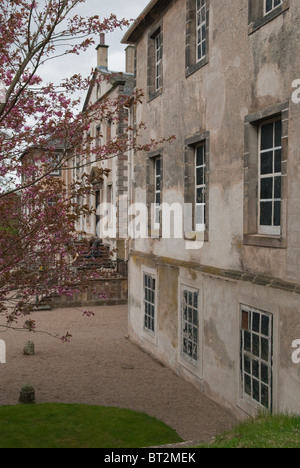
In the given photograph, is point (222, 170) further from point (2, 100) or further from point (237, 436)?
point (237, 436)

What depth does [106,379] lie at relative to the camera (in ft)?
38.4

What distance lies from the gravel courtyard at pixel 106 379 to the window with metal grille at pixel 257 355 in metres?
0.91

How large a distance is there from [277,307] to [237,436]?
255 centimetres

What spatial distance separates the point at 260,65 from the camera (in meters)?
8.41

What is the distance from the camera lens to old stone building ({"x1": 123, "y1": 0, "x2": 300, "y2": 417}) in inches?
303

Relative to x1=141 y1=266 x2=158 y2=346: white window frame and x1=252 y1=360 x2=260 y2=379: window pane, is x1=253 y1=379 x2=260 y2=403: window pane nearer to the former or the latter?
x1=252 y1=360 x2=260 y2=379: window pane

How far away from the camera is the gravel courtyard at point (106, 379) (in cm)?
939

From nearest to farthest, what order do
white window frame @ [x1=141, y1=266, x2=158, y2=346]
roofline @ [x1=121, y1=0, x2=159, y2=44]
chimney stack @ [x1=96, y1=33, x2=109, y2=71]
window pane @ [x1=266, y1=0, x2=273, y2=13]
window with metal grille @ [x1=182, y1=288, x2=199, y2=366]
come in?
window pane @ [x1=266, y1=0, x2=273, y2=13]
window with metal grille @ [x1=182, y1=288, x2=199, y2=366]
roofline @ [x1=121, y1=0, x2=159, y2=44]
white window frame @ [x1=141, y1=266, x2=158, y2=346]
chimney stack @ [x1=96, y1=33, x2=109, y2=71]

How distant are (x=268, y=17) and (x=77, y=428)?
7.71 meters

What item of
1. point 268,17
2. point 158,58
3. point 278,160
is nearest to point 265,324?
point 278,160

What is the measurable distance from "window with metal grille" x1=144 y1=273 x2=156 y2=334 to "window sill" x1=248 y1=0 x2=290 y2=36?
7339 millimetres

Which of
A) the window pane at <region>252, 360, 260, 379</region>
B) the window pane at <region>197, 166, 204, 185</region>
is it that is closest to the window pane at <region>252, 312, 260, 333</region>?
the window pane at <region>252, 360, 260, 379</region>

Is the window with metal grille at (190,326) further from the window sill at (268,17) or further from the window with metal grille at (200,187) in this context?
the window sill at (268,17)
